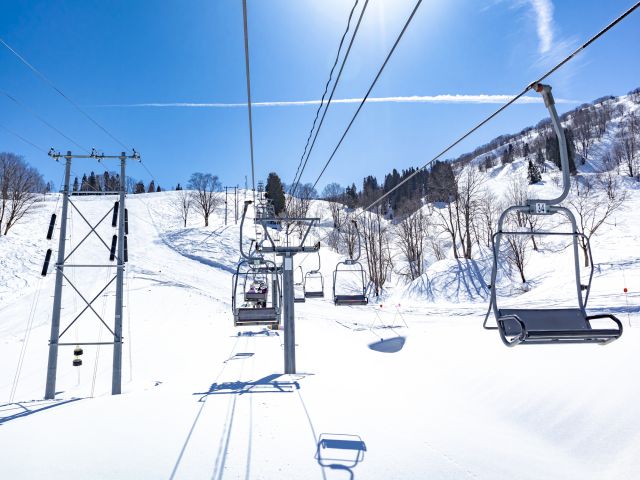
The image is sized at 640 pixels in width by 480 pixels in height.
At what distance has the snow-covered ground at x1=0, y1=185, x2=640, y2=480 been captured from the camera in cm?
540

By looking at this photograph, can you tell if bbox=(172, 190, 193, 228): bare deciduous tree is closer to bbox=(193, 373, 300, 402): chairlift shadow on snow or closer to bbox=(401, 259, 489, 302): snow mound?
bbox=(401, 259, 489, 302): snow mound

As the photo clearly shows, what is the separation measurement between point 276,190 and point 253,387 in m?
68.0

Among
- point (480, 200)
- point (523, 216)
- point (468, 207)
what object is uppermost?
point (480, 200)

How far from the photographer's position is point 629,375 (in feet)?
28.7

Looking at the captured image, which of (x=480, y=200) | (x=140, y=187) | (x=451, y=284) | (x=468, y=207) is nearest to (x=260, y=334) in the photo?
(x=451, y=284)

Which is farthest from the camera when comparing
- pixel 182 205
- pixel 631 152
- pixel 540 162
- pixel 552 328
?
pixel 540 162

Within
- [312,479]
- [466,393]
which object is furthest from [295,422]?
[466,393]

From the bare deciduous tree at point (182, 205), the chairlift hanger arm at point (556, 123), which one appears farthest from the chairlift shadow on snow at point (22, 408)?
the bare deciduous tree at point (182, 205)

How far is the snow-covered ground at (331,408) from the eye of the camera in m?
5.40

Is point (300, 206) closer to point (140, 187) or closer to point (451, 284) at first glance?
point (451, 284)

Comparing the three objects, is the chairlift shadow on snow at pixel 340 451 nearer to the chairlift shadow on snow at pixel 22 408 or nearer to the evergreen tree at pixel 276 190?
the chairlift shadow on snow at pixel 22 408

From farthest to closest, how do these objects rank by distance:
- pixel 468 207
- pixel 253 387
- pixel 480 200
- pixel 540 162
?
pixel 540 162
pixel 480 200
pixel 468 207
pixel 253 387

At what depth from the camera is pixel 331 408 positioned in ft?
24.3

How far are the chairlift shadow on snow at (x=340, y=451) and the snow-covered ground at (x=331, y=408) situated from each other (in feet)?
0.09
